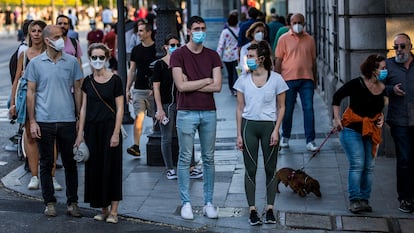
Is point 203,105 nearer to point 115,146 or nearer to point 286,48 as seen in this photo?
point 115,146

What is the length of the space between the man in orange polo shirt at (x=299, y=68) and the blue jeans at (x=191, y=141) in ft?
12.9

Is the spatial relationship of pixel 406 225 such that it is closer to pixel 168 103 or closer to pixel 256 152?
pixel 256 152

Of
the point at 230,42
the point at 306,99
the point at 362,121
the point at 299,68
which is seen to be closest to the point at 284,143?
the point at 306,99

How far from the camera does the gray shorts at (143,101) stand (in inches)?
492

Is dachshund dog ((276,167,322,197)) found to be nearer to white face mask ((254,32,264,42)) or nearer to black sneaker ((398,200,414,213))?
black sneaker ((398,200,414,213))

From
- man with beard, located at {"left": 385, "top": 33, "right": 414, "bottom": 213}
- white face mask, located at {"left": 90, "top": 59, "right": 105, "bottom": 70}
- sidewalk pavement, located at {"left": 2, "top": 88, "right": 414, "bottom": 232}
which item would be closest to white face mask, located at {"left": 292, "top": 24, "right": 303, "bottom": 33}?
sidewalk pavement, located at {"left": 2, "top": 88, "right": 414, "bottom": 232}

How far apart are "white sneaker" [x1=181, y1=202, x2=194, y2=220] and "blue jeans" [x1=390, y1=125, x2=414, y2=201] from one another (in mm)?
2080

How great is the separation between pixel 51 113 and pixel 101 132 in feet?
1.96

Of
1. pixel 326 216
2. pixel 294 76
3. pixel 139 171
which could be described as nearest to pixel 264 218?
pixel 326 216

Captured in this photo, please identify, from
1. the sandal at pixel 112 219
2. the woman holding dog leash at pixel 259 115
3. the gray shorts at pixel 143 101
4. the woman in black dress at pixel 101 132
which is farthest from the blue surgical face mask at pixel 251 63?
the gray shorts at pixel 143 101

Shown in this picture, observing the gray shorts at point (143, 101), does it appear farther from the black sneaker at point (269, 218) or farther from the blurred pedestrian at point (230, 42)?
the blurred pedestrian at point (230, 42)

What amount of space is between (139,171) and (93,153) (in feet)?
9.04

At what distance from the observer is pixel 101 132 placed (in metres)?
8.94

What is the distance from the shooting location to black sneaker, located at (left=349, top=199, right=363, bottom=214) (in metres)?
9.31
